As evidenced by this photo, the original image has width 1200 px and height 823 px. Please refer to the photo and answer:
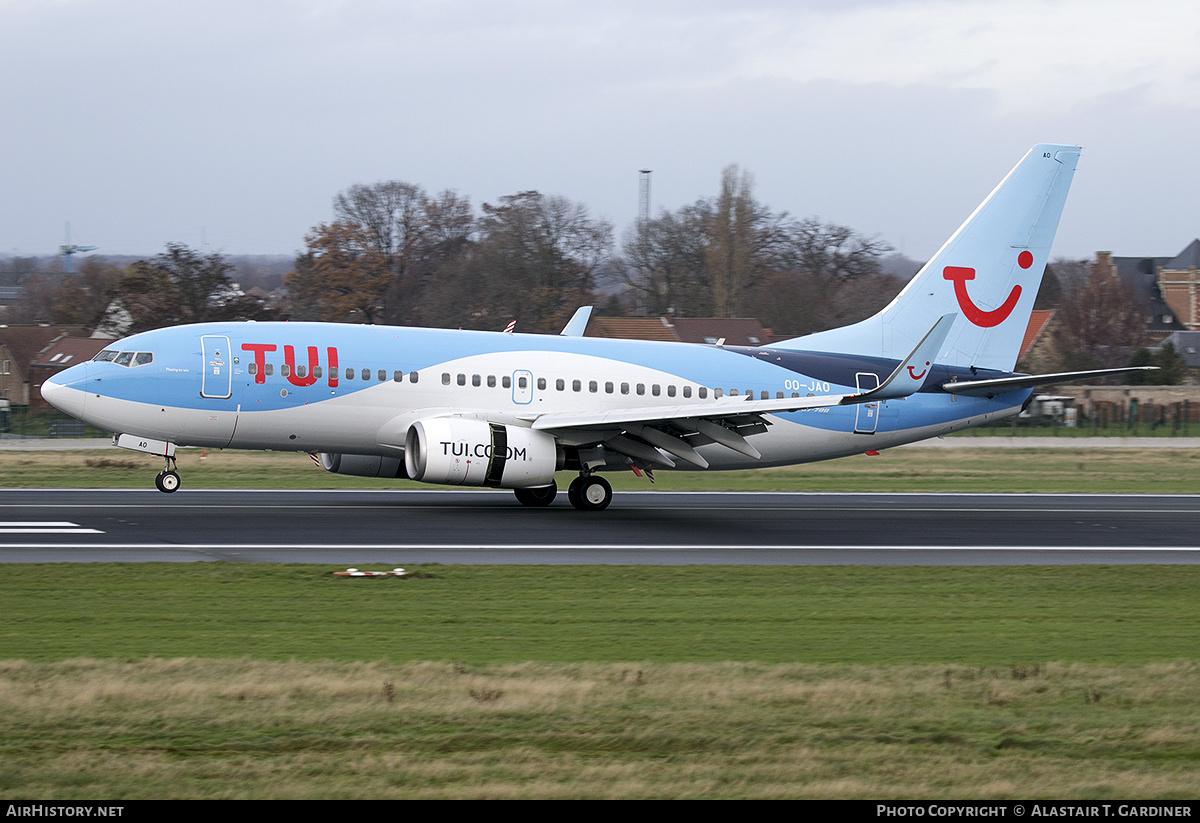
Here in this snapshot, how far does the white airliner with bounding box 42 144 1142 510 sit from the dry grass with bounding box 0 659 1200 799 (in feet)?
37.6

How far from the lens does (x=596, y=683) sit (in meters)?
10.2

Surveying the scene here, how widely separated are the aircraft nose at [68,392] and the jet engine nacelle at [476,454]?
656 cm

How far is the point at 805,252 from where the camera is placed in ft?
326

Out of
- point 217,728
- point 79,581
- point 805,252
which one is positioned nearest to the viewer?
point 217,728

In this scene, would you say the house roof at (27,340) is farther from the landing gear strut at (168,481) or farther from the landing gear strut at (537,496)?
the landing gear strut at (537,496)

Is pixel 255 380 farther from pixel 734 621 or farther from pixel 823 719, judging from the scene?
pixel 823 719

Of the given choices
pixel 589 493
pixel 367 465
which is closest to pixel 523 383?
pixel 589 493

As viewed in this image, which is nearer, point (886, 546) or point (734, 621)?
point (734, 621)

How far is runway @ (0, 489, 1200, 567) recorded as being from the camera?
730 inches

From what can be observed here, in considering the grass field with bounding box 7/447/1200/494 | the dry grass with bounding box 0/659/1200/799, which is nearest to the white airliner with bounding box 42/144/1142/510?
the grass field with bounding box 7/447/1200/494

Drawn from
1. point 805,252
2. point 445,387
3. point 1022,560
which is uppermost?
point 805,252

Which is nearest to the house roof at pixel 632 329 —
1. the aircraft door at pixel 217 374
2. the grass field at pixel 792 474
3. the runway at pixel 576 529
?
the grass field at pixel 792 474
